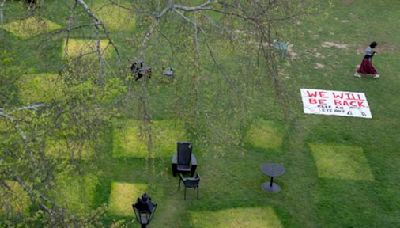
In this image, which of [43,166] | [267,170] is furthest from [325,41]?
[43,166]

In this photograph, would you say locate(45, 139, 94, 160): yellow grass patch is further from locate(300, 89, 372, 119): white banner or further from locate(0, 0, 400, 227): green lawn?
locate(300, 89, 372, 119): white banner

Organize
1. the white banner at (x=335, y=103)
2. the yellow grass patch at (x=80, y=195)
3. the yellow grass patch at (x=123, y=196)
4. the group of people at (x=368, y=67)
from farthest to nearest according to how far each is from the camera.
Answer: the group of people at (x=368, y=67), the white banner at (x=335, y=103), the yellow grass patch at (x=123, y=196), the yellow grass patch at (x=80, y=195)

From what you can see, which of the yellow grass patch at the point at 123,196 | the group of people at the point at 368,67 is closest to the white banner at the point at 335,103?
the group of people at the point at 368,67

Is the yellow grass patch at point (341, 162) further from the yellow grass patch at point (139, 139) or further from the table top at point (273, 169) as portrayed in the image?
the yellow grass patch at point (139, 139)

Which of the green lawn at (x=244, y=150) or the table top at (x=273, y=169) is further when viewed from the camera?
the table top at (x=273, y=169)

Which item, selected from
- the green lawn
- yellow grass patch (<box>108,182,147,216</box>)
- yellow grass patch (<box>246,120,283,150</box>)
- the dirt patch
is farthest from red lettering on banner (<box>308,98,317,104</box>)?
yellow grass patch (<box>108,182,147,216</box>)

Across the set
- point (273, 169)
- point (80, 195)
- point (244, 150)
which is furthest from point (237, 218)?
point (80, 195)
